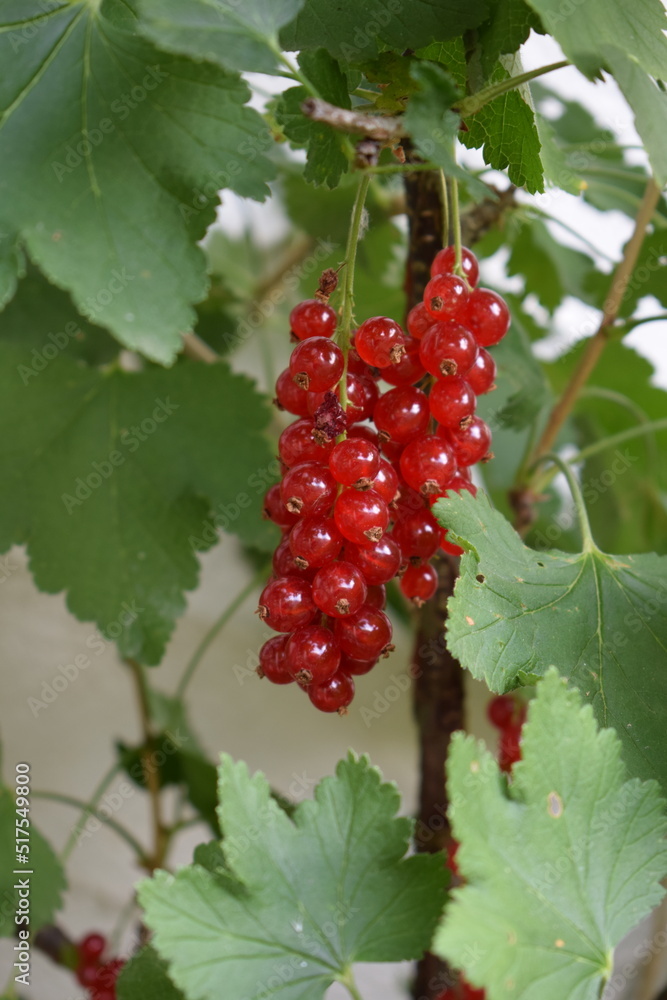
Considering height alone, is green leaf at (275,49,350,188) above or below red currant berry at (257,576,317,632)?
above

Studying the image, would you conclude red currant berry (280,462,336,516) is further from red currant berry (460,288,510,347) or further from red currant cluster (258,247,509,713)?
red currant berry (460,288,510,347)

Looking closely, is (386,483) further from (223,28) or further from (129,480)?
(129,480)

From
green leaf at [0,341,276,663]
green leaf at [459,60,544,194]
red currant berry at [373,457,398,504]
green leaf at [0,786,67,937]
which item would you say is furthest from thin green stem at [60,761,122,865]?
green leaf at [459,60,544,194]

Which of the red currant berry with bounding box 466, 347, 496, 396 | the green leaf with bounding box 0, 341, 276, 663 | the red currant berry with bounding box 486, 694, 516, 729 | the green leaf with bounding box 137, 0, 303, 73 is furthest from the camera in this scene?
the red currant berry with bounding box 486, 694, 516, 729

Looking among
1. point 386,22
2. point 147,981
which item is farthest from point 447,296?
point 147,981

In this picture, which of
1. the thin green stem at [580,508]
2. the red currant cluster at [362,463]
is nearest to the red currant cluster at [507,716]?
the thin green stem at [580,508]

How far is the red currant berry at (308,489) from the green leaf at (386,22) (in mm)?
189

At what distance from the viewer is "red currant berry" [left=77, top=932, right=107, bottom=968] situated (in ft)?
2.63

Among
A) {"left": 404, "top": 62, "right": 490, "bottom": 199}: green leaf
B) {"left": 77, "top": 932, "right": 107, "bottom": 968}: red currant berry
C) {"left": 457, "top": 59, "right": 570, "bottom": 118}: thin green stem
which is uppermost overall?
{"left": 457, "top": 59, "right": 570, "bottom": 118}: thin green stem

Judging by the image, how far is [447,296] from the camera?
400 mm

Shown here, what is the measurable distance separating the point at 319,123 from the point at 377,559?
0.19 meters

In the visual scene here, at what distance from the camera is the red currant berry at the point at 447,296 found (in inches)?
15.7

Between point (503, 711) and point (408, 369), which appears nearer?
point (408, 369)

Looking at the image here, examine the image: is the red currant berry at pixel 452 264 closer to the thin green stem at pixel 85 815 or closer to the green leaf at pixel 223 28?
the green leaf at pixel 223 28
